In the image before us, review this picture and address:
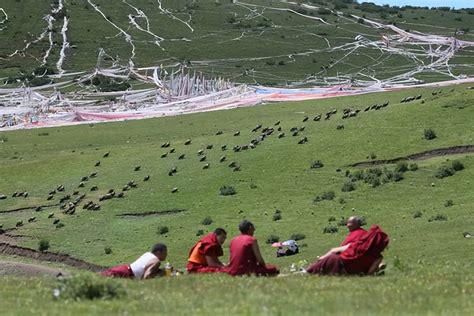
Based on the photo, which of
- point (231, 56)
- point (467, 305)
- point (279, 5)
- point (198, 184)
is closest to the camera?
point (467, 305)

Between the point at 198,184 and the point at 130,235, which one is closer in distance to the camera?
the point at 130,235

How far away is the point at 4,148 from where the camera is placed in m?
63.9

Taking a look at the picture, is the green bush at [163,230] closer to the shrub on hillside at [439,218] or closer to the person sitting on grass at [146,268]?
the shrub on hillside at [439,218]

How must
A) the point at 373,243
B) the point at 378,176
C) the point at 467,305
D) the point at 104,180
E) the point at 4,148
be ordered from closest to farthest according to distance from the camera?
the point at 467,305, the point at 373,243, the point at 378,176, the point at 104,180, the point at 4,148

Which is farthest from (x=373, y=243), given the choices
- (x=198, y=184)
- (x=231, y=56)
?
(x=231, y=56)

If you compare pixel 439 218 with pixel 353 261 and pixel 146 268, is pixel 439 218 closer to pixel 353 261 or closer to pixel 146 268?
pixel 353 261

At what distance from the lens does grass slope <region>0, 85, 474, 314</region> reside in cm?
1677

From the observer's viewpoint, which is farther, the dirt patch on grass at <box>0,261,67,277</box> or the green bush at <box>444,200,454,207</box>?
the green bush at <box>444,200,454,207</box>

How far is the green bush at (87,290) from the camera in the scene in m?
16.7

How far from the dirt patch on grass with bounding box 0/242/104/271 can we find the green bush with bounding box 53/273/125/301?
18144mm

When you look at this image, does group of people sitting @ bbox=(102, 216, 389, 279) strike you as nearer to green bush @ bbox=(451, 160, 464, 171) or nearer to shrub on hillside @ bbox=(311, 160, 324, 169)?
green bush @ bbox=(451, 160, 464, 171)

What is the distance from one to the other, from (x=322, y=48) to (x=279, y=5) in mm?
30450

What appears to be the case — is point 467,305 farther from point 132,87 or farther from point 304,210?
point 132,87

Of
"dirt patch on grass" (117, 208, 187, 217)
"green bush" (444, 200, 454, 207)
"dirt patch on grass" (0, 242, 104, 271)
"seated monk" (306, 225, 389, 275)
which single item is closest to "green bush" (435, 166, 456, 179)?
"green bush" (444, 200, 454, 207)
